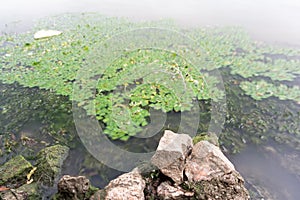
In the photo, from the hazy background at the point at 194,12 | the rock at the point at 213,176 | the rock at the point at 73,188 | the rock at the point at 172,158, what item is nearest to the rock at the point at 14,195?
the rock at the point at 73,188

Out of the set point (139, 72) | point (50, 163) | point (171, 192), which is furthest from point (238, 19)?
point (50, 163)

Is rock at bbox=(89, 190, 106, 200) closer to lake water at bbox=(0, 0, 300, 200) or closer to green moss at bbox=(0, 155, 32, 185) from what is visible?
lake water at bbox=(0, 0, 300, 200)

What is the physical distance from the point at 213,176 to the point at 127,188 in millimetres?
945

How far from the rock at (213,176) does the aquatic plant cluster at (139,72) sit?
1.42m

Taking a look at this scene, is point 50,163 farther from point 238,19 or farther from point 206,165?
point 238,19

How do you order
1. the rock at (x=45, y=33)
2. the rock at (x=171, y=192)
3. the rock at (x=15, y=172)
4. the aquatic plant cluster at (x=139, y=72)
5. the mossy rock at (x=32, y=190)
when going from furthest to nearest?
the rock at (x=45, y=33), the aquatic plant cluster at (x=139, y=72), the rock at (x=15, y=172), the mossy rock at (x=32, y=190), the rock at (x=171, y=192)

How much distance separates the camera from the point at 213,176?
266 centimetres

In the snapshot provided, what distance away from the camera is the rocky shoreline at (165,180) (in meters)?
2.59

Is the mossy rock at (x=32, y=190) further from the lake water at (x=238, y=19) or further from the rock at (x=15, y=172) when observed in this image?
the lake water at (x=238, y=19)

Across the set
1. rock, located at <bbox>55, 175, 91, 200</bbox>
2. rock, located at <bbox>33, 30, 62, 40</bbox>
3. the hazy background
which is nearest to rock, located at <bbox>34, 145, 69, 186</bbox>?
rock, located at <bbox>55, 175, 91, 200</bbox>

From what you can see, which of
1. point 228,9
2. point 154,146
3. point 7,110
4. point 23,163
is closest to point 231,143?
point 154,146

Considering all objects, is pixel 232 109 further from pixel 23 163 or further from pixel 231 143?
pixel 23 163

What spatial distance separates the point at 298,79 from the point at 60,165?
525 cm

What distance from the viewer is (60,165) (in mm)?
3492
